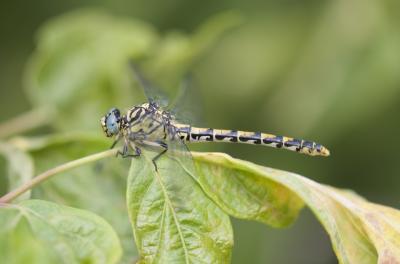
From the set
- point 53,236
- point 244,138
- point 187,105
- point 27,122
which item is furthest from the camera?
point 27,122

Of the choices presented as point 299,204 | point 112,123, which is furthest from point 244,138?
point 299,204

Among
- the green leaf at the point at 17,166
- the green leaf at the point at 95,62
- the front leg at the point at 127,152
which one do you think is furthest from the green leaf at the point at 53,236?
the green leaf at the point at 95,62

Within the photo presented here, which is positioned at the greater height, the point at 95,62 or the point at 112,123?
the point at 95,62

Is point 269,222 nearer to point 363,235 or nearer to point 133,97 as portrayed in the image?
point 363,235

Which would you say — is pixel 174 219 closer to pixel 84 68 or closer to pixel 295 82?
pixel 84 68

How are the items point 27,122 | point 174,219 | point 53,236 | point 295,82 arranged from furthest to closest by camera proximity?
point 295,82
point 27,122
point 174,219
point 53,236
